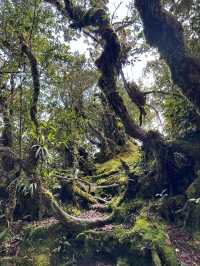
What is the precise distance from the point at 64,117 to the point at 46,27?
3.46 metres

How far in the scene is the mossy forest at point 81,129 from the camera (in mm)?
9688

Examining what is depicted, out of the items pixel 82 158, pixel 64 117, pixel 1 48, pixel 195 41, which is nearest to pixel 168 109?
pixel 195 41

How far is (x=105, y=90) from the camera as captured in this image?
12.4 metres

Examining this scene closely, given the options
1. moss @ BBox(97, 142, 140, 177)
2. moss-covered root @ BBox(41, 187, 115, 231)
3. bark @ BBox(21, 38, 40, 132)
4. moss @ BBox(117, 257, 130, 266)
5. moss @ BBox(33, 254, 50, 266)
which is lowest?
moss @ BBox(117, 257, 130, 266)

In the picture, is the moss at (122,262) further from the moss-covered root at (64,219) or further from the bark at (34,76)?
the bark at (34,76)

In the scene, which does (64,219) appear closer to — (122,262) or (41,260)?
(41,260)

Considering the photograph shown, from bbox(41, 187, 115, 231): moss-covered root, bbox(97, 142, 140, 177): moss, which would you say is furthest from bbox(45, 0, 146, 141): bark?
bbox(97, 142, 140, 177): moss

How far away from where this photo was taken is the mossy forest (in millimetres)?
9688

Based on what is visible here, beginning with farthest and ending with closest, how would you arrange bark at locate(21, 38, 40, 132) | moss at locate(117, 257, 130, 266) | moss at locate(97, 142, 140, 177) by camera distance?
moss at locate(97, 142, 140, 177) < bark at locate(21, 38, 40, 132) < moss at locate(117, 257, 130, 266)

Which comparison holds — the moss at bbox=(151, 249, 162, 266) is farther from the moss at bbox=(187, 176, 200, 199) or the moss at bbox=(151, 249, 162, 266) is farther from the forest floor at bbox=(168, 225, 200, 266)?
the moss at bbox=(187, 176, 200, 199)

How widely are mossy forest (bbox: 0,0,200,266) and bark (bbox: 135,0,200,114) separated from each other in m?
0.03

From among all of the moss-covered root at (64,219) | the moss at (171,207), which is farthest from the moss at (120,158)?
the moss-covered root at (64,219)

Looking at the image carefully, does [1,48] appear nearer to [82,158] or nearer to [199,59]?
[199,59]

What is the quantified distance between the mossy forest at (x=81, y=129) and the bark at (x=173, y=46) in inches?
1.2
